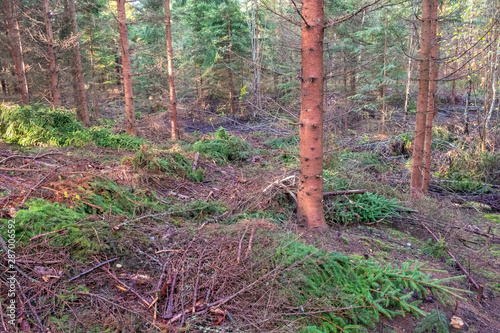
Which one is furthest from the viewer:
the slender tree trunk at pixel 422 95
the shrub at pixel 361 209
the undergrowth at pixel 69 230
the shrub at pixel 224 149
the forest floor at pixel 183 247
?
the shrub at pixel 224 149

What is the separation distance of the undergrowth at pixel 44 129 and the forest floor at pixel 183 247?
11.1 ft

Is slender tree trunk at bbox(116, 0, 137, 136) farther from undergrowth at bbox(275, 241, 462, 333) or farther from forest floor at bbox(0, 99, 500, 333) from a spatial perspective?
undergrowth at bbox(275, 241, 462, 333)

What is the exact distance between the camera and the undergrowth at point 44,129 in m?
8.93

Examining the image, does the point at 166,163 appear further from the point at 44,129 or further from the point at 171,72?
the point at 171,72

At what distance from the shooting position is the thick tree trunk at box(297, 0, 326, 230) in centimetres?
433

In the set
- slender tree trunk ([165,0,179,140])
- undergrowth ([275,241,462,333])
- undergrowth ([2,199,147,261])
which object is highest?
slender tree trunk ([165,0,179,140])

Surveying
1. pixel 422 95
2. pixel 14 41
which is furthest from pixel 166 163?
pixel 14 41

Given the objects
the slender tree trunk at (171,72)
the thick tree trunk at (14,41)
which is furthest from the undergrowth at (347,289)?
the thick tree trunk at (14,41)

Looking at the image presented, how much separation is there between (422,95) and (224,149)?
6.41m

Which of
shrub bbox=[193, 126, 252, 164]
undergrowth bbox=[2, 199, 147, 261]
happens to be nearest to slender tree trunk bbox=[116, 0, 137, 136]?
shrub bbox=[193, 126, 252, 164]

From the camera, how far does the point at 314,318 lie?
2812mm

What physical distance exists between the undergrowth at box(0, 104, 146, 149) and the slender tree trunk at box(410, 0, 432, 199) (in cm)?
901

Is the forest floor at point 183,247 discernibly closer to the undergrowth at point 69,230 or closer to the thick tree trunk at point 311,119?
the undergrowth at point 69,230

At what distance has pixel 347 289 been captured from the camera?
10.4 ft
